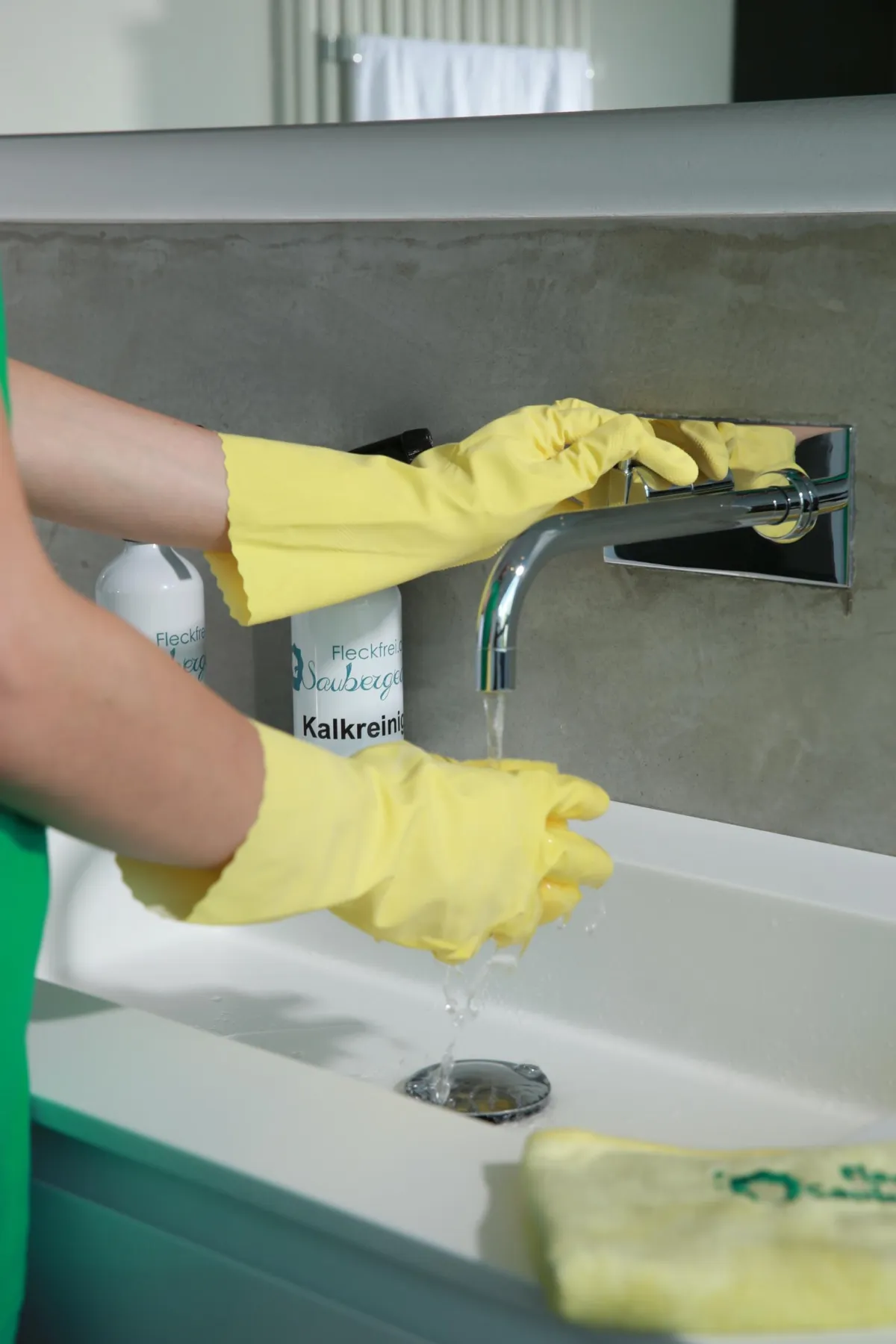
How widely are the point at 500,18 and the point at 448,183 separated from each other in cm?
10

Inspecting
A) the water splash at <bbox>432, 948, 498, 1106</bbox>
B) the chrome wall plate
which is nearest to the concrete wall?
the chrome wall plate

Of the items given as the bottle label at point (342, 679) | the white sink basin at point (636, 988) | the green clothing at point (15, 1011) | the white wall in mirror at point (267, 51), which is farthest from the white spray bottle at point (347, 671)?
the green clothing at point (15, 1011)

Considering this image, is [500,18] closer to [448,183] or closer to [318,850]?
[448,183]

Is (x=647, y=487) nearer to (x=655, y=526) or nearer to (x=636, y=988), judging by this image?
(x=655, y=526)

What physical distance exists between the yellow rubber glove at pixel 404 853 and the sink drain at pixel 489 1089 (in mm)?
179

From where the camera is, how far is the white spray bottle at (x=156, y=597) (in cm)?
100

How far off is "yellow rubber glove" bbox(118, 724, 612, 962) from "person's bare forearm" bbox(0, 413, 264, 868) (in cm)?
2

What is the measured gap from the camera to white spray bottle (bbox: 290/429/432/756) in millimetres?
937

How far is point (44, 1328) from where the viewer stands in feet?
2.01

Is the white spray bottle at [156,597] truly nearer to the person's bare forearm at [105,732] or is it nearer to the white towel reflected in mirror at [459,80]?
the white towel reflected in mirror at [459,80]

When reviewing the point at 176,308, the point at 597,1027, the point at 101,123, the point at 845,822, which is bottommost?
the point at 597,1027

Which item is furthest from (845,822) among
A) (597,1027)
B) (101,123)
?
(101,123)

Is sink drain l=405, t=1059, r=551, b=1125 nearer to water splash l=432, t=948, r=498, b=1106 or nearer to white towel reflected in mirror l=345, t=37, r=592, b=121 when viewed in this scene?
water splash l=432, t=948, r=498, b=1106

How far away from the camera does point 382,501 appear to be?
2.56ft
